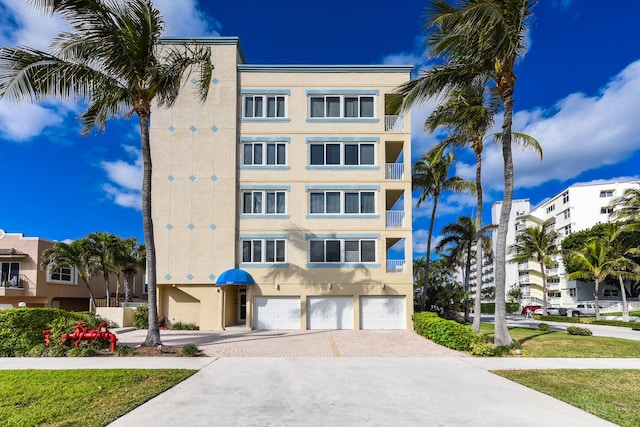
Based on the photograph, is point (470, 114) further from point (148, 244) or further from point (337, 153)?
point (148, 244)

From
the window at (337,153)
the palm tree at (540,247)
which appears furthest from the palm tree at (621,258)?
the window at (337,153)

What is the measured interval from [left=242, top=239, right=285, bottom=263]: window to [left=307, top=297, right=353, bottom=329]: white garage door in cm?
307

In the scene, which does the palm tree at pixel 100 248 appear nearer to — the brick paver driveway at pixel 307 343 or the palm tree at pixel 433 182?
the brick paver driveway at pixel 307 343

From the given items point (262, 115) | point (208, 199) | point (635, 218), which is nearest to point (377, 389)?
point (208, 199)

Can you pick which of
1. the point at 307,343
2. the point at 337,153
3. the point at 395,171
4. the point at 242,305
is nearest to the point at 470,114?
the point at 395,171

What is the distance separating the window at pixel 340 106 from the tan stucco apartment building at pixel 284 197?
0.19 ft

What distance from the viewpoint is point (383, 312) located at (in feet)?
77.2

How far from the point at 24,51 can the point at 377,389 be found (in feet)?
45.7

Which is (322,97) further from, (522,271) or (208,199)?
(522,271)

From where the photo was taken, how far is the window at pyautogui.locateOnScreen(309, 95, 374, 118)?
24.5 meters

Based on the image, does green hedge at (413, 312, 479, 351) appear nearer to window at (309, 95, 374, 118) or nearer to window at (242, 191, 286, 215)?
window at (242, 191, 286, 215)

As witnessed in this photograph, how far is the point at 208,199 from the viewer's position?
23516 millimetres

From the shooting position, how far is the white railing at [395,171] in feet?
78.6

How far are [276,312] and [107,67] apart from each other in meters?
14.9
